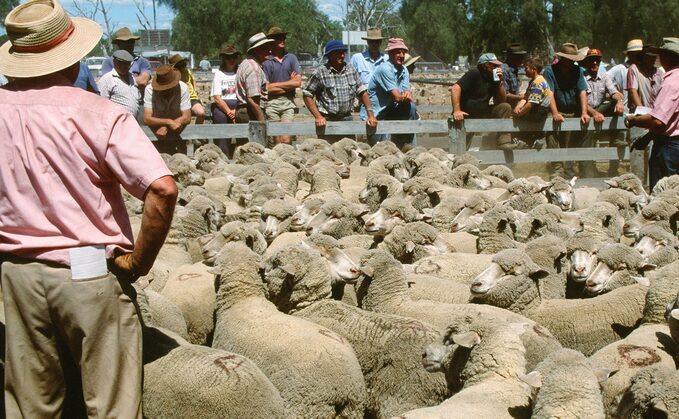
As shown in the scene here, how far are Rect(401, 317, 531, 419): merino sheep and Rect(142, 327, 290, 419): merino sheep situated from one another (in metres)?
0.66

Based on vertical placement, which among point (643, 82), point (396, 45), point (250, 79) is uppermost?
point (396, 45)

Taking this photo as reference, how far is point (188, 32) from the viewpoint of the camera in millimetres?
64625

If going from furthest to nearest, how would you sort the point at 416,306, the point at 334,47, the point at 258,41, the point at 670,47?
the point at 258,41
the point at 334,47
the point at 670,47
the point at 416,306

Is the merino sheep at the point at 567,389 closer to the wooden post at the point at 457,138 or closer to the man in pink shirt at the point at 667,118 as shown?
the man in pink shirt at the point at 667,118

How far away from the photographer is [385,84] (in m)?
11.2

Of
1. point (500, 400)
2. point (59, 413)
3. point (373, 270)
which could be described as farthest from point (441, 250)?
point (59, 413)

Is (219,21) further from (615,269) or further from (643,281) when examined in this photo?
(643,281)

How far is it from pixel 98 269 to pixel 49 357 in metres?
0.37

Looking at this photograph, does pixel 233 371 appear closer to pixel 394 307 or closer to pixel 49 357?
pixel 49 357

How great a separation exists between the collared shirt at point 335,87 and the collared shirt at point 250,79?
22.5 inches

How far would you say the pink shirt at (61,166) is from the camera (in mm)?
2953

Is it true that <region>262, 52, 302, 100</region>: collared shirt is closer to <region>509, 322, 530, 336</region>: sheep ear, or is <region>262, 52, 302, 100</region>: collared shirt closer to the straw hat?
<region>509, 322, 530, 336</region>: sheep ear

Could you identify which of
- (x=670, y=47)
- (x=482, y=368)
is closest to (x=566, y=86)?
(x=670, y=47)

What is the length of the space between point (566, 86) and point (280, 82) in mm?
3796
